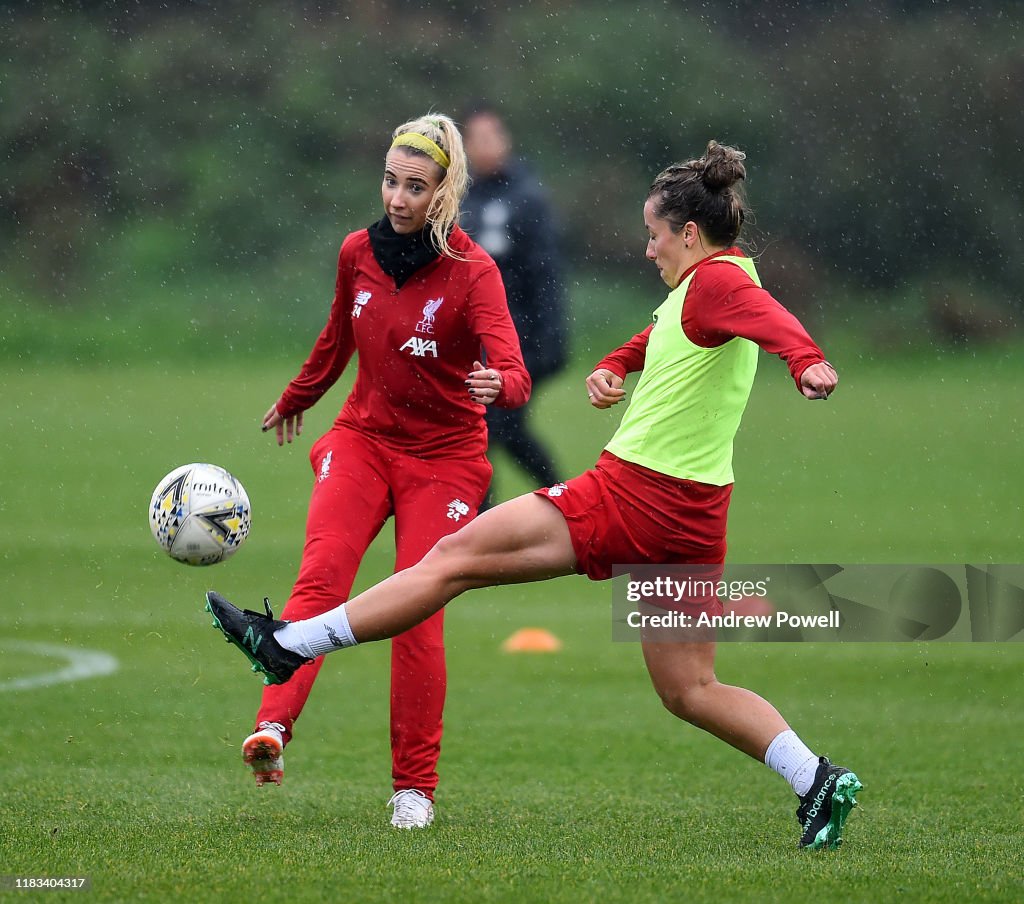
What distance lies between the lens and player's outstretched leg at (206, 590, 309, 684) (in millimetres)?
4547

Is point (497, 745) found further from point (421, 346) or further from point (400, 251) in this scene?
point (400, 251)

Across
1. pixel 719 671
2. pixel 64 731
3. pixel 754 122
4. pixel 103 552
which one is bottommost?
pixel 64 731

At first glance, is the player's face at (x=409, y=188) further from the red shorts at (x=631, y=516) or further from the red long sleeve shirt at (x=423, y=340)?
the red shorts at (x=631, y=516)

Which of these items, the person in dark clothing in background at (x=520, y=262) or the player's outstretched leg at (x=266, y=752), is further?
the person in dark clothing in background at (x=520, y=262)

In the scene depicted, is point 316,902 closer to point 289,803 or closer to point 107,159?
point 289,803

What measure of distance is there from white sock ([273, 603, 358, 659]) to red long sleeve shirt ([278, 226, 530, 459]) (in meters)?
0.90

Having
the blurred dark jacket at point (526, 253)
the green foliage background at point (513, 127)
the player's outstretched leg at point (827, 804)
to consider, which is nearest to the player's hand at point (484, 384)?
the player's outstretched leg at point (827, 804)

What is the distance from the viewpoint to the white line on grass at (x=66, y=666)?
7.41 m

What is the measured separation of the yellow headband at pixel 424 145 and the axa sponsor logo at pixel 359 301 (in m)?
0.48

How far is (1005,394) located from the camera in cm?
2189

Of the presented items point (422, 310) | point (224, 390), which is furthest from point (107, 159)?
point (422, 310)

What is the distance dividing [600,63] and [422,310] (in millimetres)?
21265

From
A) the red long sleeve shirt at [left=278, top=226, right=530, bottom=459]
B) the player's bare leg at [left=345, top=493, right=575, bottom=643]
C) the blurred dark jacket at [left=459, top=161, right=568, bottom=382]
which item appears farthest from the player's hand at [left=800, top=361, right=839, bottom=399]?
the blurred dark jacket at [left=459, top=161, right=568, bottom=382]

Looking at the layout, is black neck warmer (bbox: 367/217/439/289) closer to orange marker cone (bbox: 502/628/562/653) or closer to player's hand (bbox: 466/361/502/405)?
player's hand (bbox: 466/361/502/405)
